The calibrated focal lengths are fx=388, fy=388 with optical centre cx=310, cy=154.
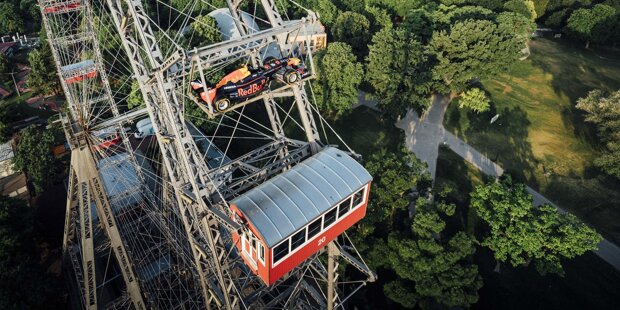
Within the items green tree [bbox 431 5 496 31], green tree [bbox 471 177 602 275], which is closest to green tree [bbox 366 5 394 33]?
green tree [bbox 431 5 496 31]

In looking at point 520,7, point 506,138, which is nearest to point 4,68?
point 506,138

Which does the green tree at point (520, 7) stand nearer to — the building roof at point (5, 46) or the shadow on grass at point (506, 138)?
the shadow on grass at point (506, 138)

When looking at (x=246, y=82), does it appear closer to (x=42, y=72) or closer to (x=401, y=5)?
(x=42, y=72)

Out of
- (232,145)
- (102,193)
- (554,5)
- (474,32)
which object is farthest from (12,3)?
(554,5)

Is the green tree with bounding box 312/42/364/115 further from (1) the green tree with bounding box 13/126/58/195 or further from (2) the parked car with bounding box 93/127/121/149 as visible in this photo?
(1) the green tree with bounding box 13/126/58/195

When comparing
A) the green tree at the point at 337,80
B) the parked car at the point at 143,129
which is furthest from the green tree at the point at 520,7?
the parked car at the point at 143,129

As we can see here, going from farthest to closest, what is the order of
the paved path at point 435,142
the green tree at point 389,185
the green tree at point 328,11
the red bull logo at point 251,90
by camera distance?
the green tree at point 328,11
the paved path at point 435,142
the green tree at point 389,185
the red bull logo at point 251,90
